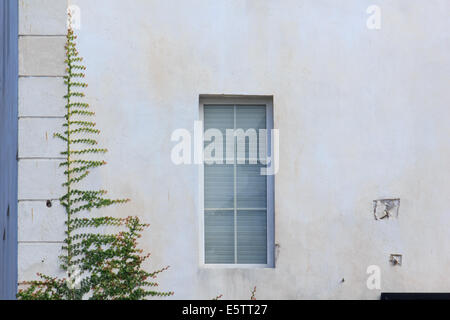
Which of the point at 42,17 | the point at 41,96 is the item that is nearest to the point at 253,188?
the point at 41,96

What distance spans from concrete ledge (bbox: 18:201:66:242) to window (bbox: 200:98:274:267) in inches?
45.9

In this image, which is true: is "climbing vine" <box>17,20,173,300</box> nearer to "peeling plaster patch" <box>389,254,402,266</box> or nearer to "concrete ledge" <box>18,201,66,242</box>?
"concrete ledge" <box>18,201,66,242</box>

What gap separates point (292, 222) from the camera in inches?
170

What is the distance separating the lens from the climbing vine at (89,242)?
4.24 metres

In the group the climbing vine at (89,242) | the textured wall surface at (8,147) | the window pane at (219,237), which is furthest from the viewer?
the window pane at (219,237)


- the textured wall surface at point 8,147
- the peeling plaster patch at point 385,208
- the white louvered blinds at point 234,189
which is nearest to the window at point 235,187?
the white louvered blinds at point 234,189

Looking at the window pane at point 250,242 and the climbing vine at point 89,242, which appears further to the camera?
the window pane at point 250,242

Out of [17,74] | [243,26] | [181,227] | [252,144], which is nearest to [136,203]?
[181,227]

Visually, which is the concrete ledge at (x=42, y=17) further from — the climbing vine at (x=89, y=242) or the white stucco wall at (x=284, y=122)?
the climbing vine at (x=89, y=242)

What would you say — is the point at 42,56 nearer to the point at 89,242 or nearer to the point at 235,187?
the point at 89,242

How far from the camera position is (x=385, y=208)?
4.31 meters

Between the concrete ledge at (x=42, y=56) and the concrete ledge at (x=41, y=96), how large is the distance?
0.19 ft

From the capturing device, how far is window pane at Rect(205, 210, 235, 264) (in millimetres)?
4418

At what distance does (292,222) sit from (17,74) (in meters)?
2.44
